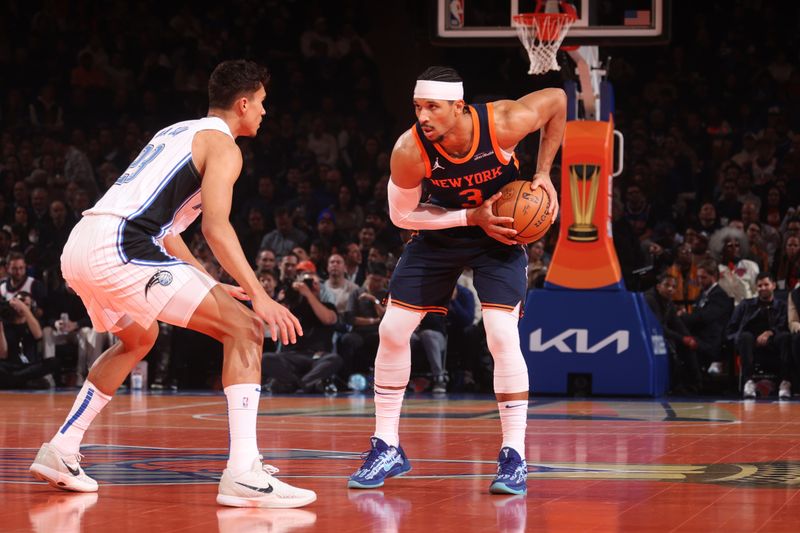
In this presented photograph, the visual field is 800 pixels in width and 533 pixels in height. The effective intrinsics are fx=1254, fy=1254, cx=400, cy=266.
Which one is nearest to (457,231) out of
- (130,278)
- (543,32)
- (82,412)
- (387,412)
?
(387,412)

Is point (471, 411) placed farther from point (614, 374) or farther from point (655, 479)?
point (655, 479)

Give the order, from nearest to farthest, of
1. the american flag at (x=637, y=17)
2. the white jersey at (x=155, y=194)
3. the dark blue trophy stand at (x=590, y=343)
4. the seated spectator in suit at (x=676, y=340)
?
the white jersey at (x=155, y=194) → the american flag at (x=637, y=17) → the dark blue trophy stand at (x=590, y=343) → the seated spectator in suit at (x=676, y=340)

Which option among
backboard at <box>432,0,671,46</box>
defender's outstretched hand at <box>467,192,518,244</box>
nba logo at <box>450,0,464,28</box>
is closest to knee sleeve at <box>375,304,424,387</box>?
defender's outstretched hand at <box>467,192,518,244</box>

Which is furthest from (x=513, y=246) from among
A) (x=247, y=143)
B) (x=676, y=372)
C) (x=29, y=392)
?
(x=247, y=143)

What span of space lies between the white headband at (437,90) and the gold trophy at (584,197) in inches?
265

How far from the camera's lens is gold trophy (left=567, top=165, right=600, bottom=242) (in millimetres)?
12336

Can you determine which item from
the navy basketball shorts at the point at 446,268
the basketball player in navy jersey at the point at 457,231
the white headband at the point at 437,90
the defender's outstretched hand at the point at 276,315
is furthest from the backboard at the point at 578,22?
the defender's outstretched hand at the point at 276,315

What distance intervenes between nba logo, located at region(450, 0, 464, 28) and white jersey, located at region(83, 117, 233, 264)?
6.64 meters

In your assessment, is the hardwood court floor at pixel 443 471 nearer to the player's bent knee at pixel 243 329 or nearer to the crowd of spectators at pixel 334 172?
the player's bent knee at pixel 243 329

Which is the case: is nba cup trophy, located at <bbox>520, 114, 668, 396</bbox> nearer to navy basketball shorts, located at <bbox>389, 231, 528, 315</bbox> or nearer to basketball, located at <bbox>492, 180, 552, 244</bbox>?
navy basketball shorts, located at <bbox>389, 231, 528, 315</bbox>

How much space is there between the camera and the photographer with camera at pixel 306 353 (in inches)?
521

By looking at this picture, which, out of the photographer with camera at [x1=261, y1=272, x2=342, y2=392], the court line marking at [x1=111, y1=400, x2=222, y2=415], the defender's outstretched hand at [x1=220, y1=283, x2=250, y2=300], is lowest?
the court line marking at [x1=111, y1=400, x2=222, y2=415]

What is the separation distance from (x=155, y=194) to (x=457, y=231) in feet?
4.94

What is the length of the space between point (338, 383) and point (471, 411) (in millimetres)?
3269
